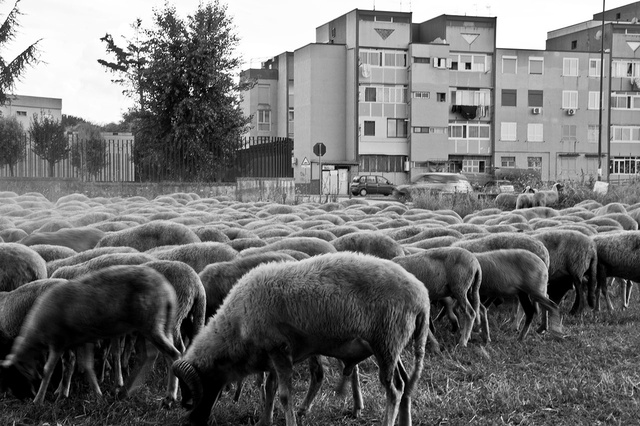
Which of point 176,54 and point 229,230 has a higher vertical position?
point 176,54

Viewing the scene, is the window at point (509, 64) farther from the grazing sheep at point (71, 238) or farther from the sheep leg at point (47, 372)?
the sheep leg at point (47, 372)

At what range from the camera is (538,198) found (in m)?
21.7

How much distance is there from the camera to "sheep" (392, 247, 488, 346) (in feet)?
24.6

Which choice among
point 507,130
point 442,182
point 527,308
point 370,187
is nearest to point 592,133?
point 507,130

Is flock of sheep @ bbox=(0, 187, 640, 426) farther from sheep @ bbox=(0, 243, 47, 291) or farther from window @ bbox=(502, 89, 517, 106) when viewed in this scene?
window @ bbox=(502, 89, 517, 106)

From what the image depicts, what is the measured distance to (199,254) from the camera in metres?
7.71

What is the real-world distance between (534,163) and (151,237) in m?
56.5

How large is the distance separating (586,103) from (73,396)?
6270cm

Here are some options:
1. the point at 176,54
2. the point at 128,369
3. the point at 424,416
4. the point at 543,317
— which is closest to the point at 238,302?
the point at 424,416

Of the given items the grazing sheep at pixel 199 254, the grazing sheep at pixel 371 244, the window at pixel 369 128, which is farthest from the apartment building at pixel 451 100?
the grazing sheep at pixel 199 254

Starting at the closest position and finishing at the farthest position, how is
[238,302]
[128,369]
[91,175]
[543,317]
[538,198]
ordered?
[238,302] → [128,369] → [543,317] → [538,198] → [91,175]

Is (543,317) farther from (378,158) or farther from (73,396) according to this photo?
(378,158)

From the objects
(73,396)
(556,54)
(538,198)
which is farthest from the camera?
(556,54)

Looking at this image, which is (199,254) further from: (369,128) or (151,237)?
(369,128)
